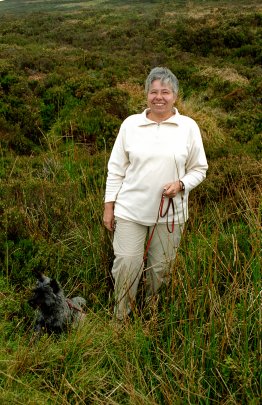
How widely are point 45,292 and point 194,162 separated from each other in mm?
1405

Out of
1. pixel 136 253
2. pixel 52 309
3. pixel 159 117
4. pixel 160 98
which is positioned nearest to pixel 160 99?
pixel 160 98

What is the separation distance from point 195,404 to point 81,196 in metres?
3.19

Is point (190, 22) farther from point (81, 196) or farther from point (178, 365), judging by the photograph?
point (178, 365)

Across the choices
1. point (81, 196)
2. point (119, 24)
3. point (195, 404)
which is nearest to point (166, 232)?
point (195, 404)

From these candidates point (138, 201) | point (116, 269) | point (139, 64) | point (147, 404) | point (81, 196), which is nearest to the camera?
point (147, 404)

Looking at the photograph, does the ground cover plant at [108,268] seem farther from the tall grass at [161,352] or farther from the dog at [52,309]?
the dog at [52,309]

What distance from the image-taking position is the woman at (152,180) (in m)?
3.34

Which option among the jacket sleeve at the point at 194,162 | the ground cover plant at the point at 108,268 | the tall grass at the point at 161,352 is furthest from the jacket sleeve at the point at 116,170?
the tall grass at the point at 161,352

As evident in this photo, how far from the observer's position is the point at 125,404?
243 cm

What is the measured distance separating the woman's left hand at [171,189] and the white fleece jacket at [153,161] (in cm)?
6

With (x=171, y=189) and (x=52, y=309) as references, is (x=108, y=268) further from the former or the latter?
(x=171, y=189)

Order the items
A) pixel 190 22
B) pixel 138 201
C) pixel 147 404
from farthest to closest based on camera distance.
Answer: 1. pixel 190 22
2. pixel 138 201
3. pixel 147 404

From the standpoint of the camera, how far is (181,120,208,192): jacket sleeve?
343cm

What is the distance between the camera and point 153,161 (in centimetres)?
334
